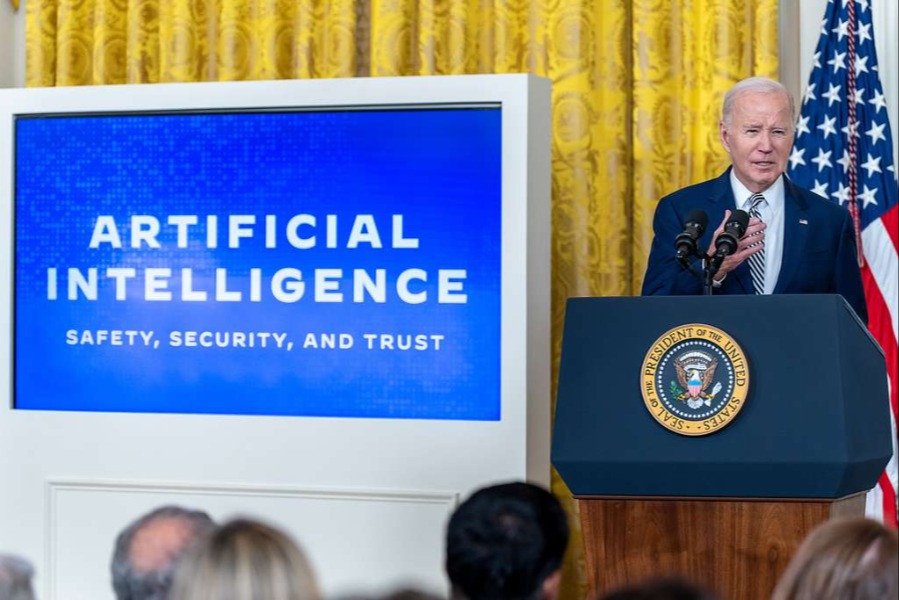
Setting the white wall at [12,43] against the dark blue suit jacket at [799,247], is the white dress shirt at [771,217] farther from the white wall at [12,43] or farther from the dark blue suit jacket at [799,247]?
the white wall at [12,43]

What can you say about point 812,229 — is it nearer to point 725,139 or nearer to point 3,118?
point 725,139

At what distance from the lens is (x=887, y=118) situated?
15.1 ft

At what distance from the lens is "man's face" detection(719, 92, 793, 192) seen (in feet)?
11.4

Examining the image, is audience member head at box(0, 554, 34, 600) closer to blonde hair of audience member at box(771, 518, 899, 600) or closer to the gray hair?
blonde hair of audience member at box(771, 518, 899, 600)

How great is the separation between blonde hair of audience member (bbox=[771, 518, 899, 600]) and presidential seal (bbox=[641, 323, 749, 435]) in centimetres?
93

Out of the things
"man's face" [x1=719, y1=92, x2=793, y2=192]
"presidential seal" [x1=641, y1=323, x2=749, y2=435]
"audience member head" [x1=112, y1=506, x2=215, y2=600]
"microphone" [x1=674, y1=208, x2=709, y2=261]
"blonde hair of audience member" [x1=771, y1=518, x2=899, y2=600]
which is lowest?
"audience member head" [x1=112, y1=506, x2=215, y2=600]

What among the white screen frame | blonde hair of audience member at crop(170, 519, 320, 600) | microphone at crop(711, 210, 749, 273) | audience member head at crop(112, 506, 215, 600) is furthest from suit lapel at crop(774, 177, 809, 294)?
blonde hair of audience member at crop(170, 519, 320, 600)

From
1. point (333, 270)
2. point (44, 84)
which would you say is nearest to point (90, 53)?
point (44, 84)

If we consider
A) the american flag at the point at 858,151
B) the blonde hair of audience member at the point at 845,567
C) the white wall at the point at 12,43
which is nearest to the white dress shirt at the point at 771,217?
the american flag at the point at 858,151

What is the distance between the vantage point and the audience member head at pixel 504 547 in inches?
80.2

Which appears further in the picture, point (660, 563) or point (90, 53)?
point (90, 53)

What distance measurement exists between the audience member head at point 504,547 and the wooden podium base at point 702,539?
0.62 m

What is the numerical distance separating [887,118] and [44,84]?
3.21 meters

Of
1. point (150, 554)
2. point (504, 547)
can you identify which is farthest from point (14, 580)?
point (504, 547)
